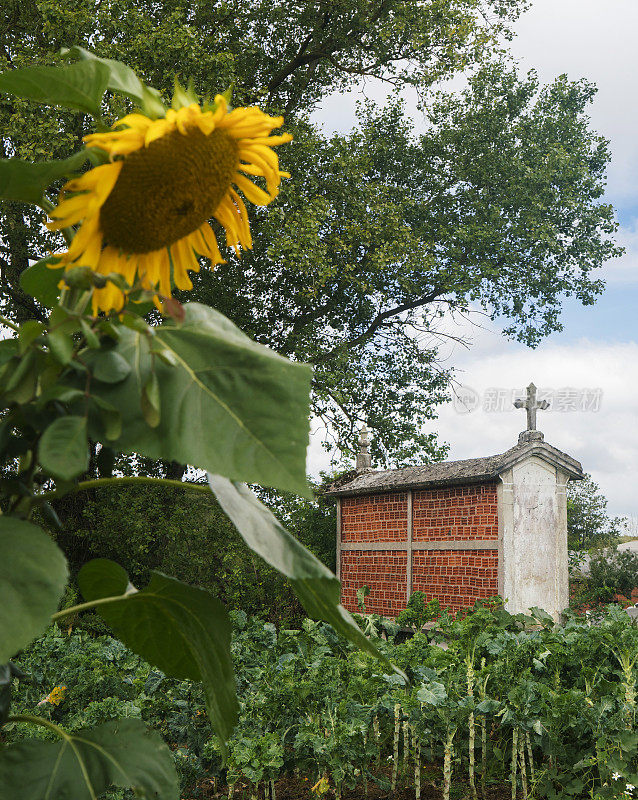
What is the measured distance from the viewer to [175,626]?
0.97 metres

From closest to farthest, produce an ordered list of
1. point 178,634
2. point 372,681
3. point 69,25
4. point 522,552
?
point 178,634 < point 372,681 < point 69,25 < point 522,552

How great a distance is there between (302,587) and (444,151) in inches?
650

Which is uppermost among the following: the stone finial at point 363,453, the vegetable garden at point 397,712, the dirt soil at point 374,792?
the stone finial at point 363,453

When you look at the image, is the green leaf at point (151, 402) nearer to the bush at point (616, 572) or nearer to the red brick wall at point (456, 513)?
the red brick wall at point (456, 513)

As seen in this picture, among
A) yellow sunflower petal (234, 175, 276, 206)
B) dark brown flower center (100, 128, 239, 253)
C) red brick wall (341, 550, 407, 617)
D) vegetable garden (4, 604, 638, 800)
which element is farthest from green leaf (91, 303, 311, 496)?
red brick wall (341, 550, 407, 617)

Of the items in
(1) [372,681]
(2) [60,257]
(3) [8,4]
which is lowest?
(1) [372,681]

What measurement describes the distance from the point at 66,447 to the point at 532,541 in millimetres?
10953

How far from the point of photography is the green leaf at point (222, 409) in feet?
1.73

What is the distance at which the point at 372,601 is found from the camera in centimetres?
1334

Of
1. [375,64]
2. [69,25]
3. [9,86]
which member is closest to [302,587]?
[9,86]

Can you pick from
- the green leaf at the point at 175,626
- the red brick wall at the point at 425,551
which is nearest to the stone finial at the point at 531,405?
the red brick wall at the point at 425,551

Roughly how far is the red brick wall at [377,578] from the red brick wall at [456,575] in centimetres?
41

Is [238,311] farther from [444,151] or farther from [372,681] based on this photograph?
[372,681]

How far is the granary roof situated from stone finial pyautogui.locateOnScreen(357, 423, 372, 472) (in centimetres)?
110
